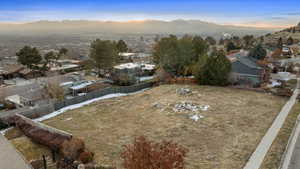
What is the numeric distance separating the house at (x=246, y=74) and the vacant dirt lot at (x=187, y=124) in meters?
3.47

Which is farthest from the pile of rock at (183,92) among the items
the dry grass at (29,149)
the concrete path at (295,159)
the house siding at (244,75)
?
the dry grass at (29,149)

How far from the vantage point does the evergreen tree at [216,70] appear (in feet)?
87.8

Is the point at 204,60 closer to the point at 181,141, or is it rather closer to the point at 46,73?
the point at 181,141

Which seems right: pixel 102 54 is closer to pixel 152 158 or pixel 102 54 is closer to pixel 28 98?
pixel 28 98

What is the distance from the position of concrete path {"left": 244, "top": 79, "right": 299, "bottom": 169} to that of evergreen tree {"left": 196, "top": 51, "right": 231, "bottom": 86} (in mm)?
8267

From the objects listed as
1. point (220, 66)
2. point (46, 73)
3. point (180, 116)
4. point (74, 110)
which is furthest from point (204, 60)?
point (46, 73)

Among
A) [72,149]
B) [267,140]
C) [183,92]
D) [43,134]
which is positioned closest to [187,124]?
[267,140]

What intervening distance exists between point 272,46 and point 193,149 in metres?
57.0

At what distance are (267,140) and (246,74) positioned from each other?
17.6 metres

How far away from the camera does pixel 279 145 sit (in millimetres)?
12477

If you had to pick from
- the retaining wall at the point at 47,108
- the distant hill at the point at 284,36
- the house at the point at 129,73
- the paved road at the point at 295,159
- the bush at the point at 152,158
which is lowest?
the retaining wall at the point at 47,108

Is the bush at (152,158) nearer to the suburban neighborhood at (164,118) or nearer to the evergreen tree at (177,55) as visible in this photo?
the suburban neighborhood at (164,118)

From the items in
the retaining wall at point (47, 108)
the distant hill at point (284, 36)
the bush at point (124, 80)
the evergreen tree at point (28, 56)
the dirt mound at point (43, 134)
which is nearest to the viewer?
the dirt mound at point (43, 134)

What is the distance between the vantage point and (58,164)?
11.1 metres
